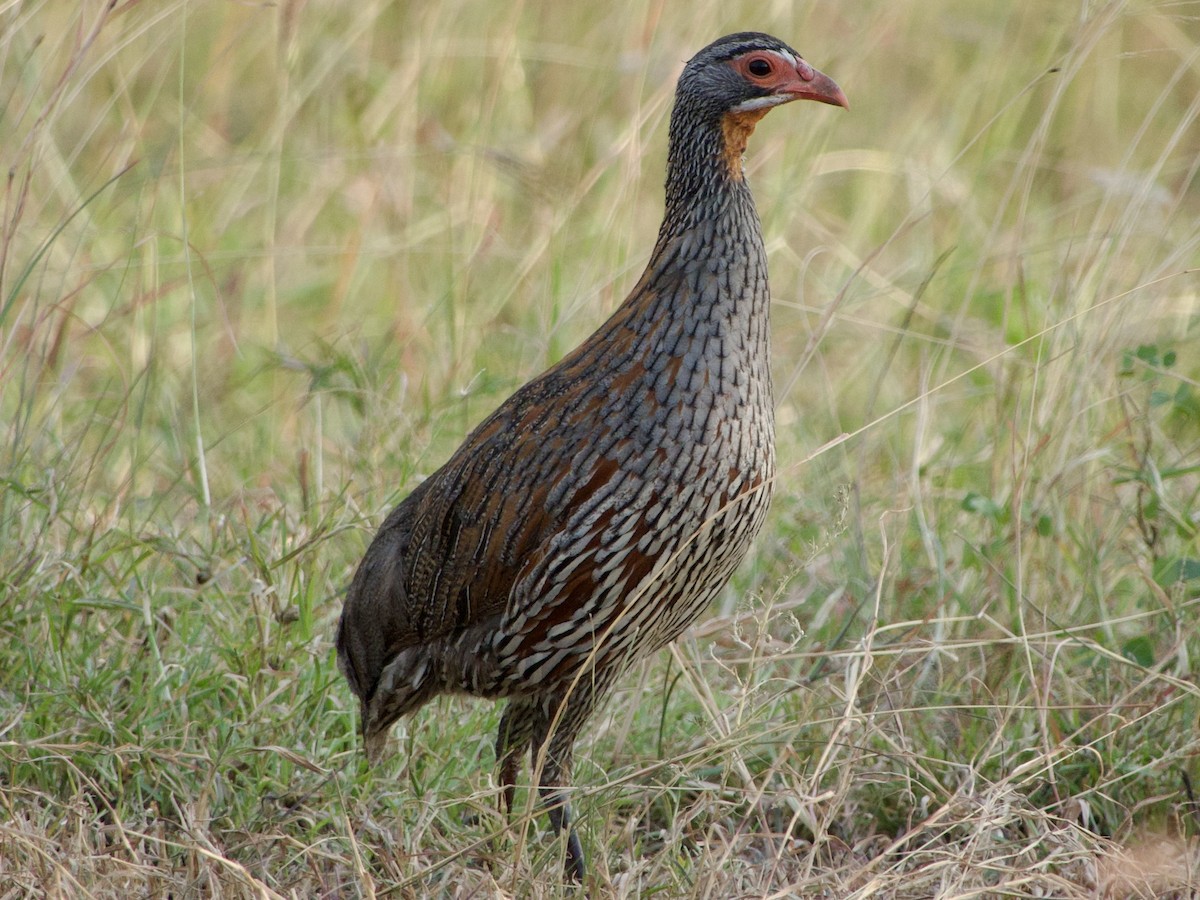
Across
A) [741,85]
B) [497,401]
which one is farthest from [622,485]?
[497,401]

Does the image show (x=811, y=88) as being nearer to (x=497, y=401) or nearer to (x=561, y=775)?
(x=561, y=775)

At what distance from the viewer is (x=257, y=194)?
6344mm

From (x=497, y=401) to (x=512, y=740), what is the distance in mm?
1871

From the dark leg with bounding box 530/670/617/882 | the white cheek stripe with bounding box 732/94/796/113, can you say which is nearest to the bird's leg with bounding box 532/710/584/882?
the dark leg with bounding box 530/670/617/882

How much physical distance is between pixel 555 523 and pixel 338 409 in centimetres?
235

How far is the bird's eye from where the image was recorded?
330 cm

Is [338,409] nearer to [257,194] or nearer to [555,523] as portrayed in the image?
[257,194]

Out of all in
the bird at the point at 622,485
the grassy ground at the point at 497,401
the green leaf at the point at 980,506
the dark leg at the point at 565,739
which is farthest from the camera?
the green leaf at the point at 980,506

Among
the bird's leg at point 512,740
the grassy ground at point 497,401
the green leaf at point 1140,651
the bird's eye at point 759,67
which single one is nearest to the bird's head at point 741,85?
the bird's eye at point 759,67

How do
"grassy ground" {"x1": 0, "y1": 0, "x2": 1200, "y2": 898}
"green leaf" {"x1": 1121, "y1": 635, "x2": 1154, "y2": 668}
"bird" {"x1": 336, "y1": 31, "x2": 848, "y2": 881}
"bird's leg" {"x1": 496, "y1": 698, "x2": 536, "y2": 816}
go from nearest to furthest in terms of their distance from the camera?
"bird" {"x1": 336, "y1": 31, "x2": 848, "y2": 881}, "grassy ground" {"x1": 0, "y1": 0, "x2": 1200, "y2": 898}, "bird's leg" {"x1": 496, "y1": 698, "x2": 536, "y2": 816}, "green leaf" {"x1": 1121, "y1": 635, "x2": 1154, "y2": 668}

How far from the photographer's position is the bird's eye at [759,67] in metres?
3.30

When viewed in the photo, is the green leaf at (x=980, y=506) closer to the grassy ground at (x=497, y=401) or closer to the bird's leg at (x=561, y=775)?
the grassy ground at (x=497, y=401)

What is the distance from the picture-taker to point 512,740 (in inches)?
140

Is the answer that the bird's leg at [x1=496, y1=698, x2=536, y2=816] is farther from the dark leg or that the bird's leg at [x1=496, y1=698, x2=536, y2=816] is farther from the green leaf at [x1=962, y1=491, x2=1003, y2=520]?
the green leaf at [x1=962, y1=491, x2=1003, y2=520]
